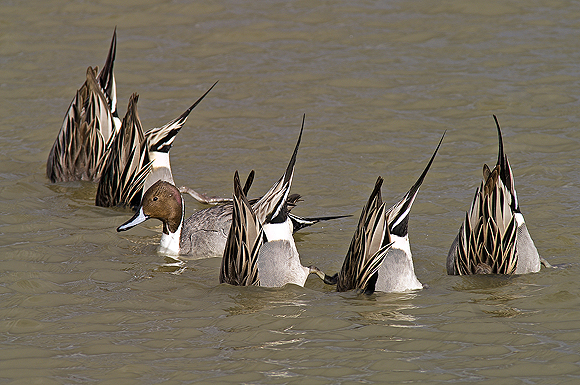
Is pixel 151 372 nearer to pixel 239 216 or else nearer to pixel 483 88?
pixel 239 216

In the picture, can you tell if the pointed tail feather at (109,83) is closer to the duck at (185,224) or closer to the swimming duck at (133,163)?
the swimming duck at (133,163)

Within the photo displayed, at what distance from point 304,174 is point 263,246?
231 centimetres

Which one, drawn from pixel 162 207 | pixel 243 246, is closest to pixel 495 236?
pixel 243 246

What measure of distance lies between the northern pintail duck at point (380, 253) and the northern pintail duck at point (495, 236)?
0.46m

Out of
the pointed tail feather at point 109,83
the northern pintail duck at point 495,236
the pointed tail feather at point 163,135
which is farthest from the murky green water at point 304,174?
the pointed tail feather at point 109,83

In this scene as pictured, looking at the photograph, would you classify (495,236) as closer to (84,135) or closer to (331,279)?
(331,279)

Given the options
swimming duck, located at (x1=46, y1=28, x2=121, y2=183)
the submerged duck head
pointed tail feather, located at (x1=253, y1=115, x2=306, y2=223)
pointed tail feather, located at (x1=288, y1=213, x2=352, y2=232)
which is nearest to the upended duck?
swimming duck, located at (x1=46, y1=28, x2=121, y2=183)

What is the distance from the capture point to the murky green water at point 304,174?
4625 mm

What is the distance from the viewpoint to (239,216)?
5.71 meters

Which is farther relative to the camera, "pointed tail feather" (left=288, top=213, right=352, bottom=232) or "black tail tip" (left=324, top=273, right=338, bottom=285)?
"pointed tail feather" (left=288, top=213, right=352, bottom=232)

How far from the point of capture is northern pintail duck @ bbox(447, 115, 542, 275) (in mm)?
5773

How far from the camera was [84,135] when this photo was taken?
27.6 feet

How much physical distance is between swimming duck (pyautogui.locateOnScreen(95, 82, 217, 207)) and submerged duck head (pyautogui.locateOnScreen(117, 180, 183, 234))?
37.2 inches

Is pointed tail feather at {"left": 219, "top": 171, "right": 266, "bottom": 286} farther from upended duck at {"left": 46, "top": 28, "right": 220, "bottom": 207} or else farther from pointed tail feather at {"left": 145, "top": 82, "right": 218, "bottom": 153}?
pointed tail feather at {"left": 145, "top": 82, "right": 218, "bottom": 153}
